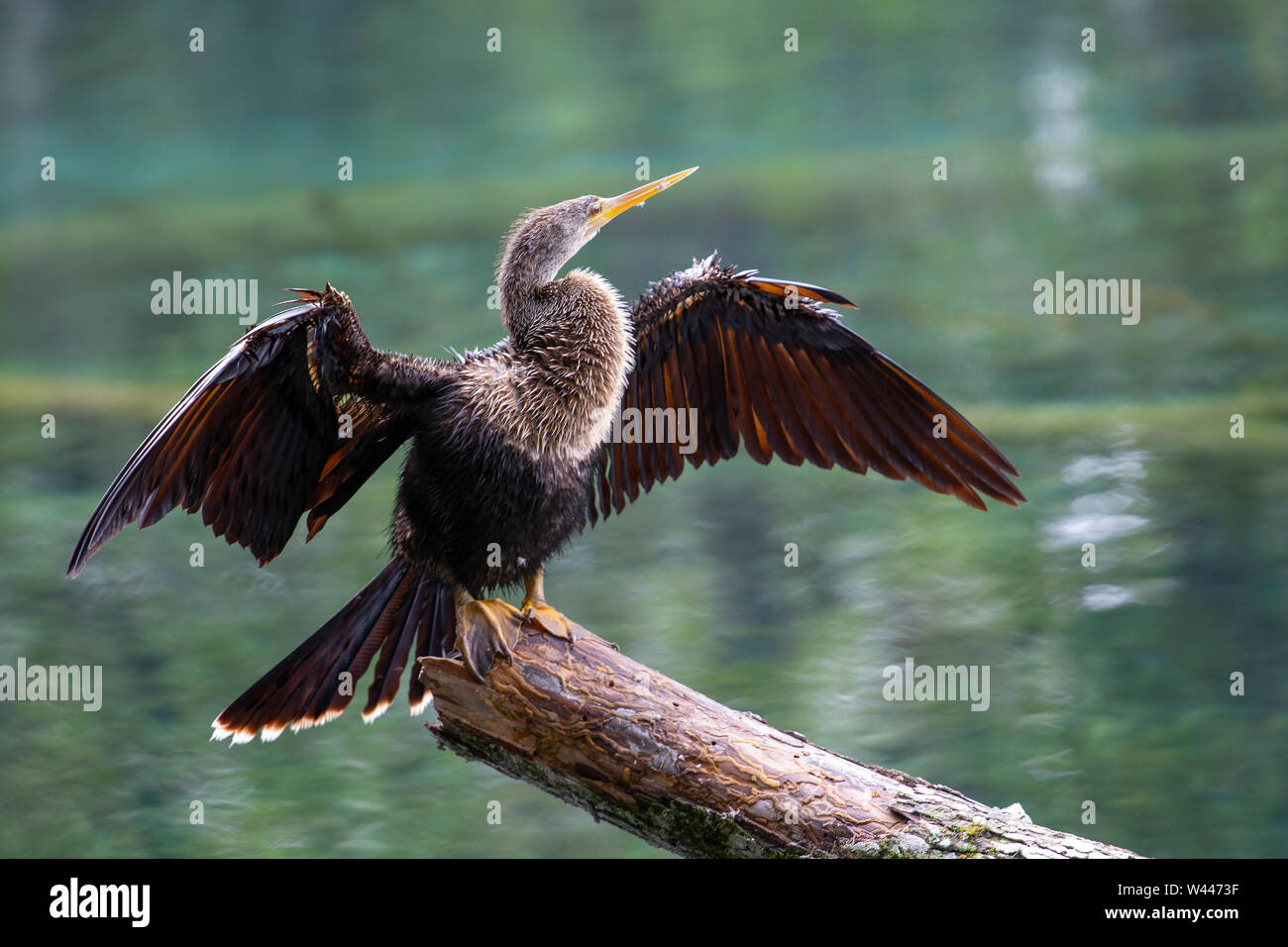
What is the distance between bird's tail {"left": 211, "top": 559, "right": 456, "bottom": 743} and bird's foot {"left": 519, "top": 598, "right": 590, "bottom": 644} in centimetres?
17

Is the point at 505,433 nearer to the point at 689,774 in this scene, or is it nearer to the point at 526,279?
the point at 526,279

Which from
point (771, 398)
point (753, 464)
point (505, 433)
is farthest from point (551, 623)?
point (753, 464)

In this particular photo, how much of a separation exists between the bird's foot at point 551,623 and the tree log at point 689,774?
3cm

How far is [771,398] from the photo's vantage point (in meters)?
2.57

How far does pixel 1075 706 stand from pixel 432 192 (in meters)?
3.61

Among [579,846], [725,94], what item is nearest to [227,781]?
[579,846]

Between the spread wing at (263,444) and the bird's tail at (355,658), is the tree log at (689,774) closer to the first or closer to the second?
the bird's tail at (355,658)

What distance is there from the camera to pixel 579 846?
348 cm

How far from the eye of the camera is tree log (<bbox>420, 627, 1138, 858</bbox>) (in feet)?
6.70

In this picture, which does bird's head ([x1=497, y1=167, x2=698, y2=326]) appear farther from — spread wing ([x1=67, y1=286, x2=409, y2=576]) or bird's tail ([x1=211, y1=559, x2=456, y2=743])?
bird's tail ([x1=211, y1=559, x2=456, y2=743])

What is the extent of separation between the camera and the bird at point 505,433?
2.10 meters

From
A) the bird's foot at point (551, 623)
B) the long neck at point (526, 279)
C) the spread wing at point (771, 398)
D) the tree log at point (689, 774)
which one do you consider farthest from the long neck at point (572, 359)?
the tree log at point (689, 774)

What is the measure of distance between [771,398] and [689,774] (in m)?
0.83

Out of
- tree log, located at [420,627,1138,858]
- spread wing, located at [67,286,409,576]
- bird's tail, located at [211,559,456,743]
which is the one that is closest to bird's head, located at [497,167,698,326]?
spread wing, located at [67,286,409,576]
